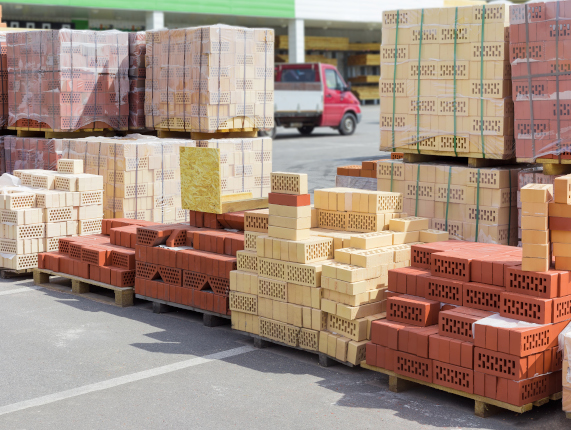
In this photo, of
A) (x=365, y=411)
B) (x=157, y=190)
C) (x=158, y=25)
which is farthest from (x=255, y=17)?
(x=365, y=411)

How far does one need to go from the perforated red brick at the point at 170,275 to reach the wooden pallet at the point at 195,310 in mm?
227

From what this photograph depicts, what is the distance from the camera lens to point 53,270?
9.68m

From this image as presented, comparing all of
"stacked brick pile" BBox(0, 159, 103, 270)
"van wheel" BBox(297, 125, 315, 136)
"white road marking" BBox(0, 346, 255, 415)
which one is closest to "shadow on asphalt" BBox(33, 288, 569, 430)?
"white road marking" BBox(0, 346, 255, 415)

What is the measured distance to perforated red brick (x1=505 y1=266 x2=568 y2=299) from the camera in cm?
562

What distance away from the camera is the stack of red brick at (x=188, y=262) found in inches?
312

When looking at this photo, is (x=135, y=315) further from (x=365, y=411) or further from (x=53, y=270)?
(x=365, y=411)

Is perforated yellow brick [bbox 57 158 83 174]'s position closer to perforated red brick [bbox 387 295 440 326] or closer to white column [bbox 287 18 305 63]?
perforated red brick [bbox 387 295 440 326]

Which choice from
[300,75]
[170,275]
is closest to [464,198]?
[170,275]

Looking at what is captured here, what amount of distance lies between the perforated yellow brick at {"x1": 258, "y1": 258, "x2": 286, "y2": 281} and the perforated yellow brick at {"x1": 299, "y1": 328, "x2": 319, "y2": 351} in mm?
516

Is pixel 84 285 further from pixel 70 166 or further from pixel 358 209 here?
pixel 358 209

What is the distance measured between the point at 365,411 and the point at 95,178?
5996 mm

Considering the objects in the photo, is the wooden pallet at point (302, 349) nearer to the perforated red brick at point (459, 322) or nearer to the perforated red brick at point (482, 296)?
the perforated red brick at point (459, 322)

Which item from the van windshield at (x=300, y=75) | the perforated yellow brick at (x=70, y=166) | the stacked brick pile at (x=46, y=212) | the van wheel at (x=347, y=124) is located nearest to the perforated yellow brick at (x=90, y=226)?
the stacked brick pile at (x=46, y=212)

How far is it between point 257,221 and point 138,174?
3.83m
